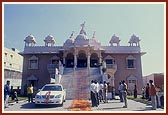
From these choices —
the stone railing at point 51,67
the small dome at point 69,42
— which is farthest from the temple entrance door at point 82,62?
the stone railing at point 51,67

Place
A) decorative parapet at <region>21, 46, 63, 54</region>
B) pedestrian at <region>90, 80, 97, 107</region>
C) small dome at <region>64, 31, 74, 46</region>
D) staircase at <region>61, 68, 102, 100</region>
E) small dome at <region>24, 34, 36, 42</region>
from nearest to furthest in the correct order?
pedestrian at <region>90, 80, 97, 107</region> → staircase at <region>61, 68, 102, 100</region> → decorative parapet at <region>21, 46, 63, 54</region> → small dome at <region>64, 31, 74, 46</region> → small dome at <region>24, 34, 36, 42</region>

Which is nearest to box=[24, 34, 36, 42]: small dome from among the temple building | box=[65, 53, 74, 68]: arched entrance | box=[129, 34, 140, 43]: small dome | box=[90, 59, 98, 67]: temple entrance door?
the temple building

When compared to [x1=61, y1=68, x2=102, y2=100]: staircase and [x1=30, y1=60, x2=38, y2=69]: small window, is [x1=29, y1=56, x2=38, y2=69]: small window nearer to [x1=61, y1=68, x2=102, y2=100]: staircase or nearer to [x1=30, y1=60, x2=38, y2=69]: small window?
[x1=30, y1=60, x2=38, y2=69]: small window

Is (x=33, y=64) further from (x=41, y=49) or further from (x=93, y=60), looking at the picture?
(x=93, y=60)

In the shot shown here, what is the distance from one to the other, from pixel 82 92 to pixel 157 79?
868 centimetres

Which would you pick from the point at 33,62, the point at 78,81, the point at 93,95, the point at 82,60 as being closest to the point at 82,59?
the point at 82,60

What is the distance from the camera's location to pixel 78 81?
23.7 meters

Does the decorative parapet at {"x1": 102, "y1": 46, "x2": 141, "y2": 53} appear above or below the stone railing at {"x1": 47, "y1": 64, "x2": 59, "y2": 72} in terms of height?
above

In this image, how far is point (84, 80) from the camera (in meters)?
24.0

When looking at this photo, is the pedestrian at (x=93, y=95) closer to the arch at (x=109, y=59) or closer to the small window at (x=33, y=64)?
the arch at (x=109, y=59)

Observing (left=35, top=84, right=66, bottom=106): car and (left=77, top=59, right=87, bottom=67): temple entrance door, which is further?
(left=77, top=59, right=87, bottom=67): temple entrance door

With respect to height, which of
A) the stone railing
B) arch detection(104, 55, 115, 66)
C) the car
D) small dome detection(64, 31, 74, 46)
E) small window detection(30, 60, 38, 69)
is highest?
small dome detection(64, 31, 74, 46)

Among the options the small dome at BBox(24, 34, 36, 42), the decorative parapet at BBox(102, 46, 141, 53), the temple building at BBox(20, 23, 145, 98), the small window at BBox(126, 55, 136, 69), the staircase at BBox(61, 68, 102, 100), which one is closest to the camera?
the staircase at BBox(61, 68, 102, 100)

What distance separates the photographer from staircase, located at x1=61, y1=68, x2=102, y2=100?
66.6ft
